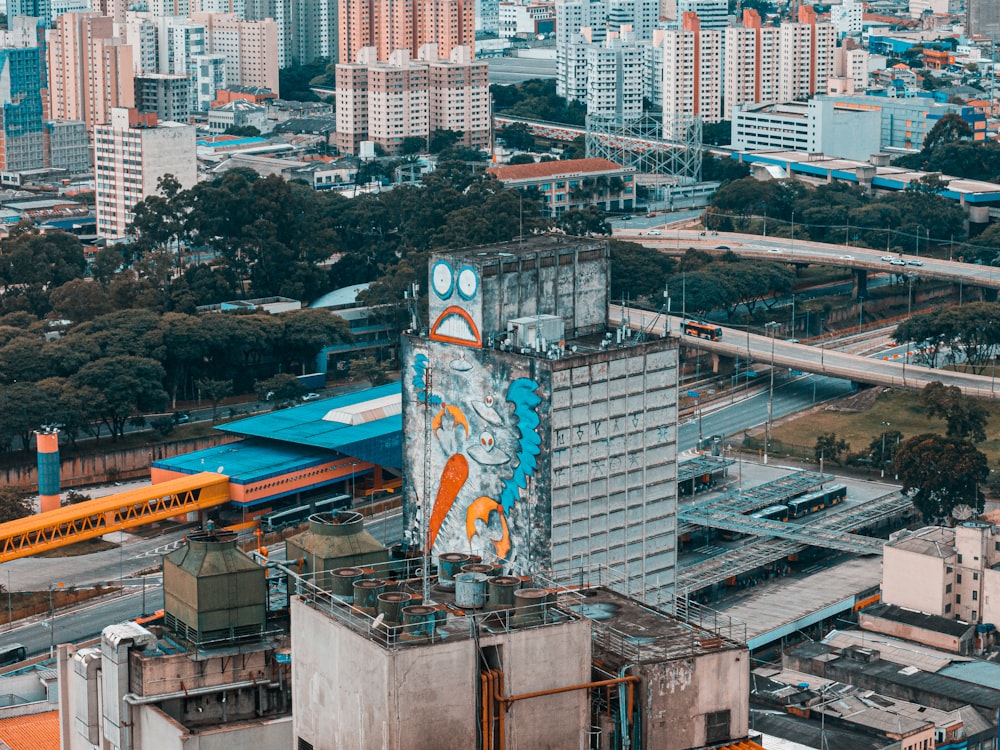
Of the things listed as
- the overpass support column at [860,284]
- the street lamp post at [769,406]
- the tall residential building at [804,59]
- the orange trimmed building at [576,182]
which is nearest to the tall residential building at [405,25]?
the tall residential building at [804,59]

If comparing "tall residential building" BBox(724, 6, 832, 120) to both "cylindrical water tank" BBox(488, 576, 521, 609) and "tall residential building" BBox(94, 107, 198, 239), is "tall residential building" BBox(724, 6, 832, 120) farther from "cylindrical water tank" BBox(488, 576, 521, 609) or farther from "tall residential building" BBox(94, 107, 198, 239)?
"cylindrical water tank" BBox(488, 576, 521, 609)

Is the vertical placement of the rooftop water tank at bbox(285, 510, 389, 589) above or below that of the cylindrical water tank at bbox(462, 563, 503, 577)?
below

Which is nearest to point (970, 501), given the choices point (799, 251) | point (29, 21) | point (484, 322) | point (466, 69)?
point (484, 322)

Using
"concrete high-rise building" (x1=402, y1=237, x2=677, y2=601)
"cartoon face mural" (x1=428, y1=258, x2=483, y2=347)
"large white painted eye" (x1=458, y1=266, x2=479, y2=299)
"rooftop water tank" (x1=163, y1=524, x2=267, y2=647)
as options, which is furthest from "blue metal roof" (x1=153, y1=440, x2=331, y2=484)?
"rooftop water tank" (x1=163, y1=524, x2=267, y2=647)

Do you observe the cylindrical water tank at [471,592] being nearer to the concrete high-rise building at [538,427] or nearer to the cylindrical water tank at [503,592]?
the cylindrical water tank at [503,592]

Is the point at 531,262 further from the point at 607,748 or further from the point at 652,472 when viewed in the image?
the point at 607,748

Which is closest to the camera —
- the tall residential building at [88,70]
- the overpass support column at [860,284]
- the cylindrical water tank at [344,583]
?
the cylindrical water tank at [344,583]
